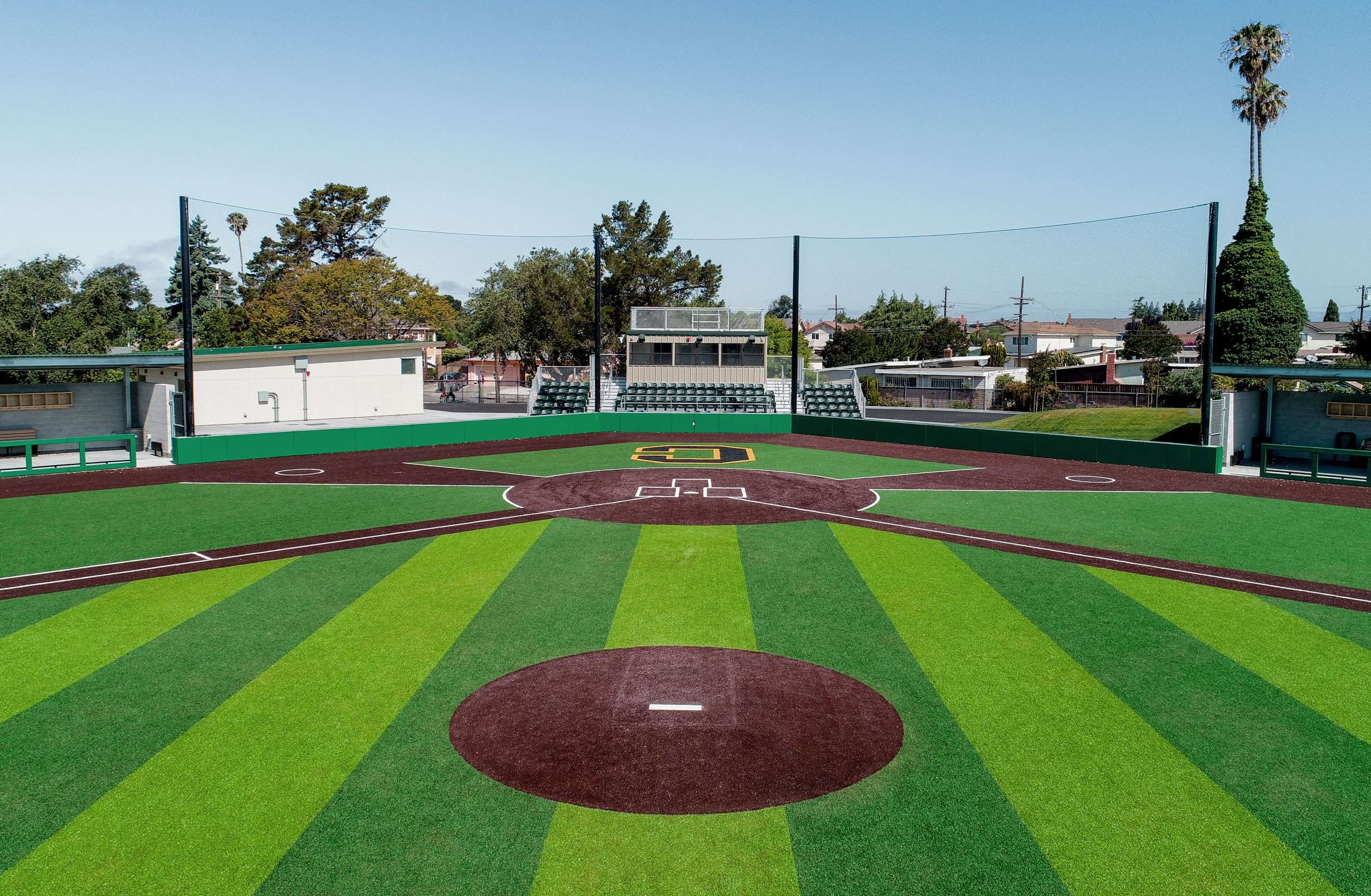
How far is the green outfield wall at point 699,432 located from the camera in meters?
27.0

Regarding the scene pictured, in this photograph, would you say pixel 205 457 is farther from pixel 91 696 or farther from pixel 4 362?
pixel 91 696

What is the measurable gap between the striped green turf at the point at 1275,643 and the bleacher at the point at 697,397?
30499 mm

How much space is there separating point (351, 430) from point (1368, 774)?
97.2ft

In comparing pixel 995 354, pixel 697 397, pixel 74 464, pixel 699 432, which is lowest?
pixel 74 464

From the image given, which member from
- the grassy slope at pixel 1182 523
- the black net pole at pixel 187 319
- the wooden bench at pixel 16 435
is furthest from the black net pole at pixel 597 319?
the wooden bench at pixel 16 435

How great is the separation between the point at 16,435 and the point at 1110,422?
43.5m

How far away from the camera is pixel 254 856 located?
239 inches

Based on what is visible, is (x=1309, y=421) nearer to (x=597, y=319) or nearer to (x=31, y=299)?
(x=597, y=319)

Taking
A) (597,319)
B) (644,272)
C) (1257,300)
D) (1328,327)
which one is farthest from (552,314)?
(1328,327)

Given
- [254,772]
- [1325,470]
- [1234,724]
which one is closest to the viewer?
[254,772]

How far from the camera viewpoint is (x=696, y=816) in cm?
665

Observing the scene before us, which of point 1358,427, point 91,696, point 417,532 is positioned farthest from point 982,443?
point 91,696

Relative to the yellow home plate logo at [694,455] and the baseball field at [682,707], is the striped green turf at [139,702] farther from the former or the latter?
the yellow home plate logo at [694,455]

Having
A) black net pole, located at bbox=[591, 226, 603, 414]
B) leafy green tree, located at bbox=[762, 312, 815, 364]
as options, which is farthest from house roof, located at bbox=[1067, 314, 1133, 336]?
black net pole, located at bbox=[591, 226, 603, 414]
